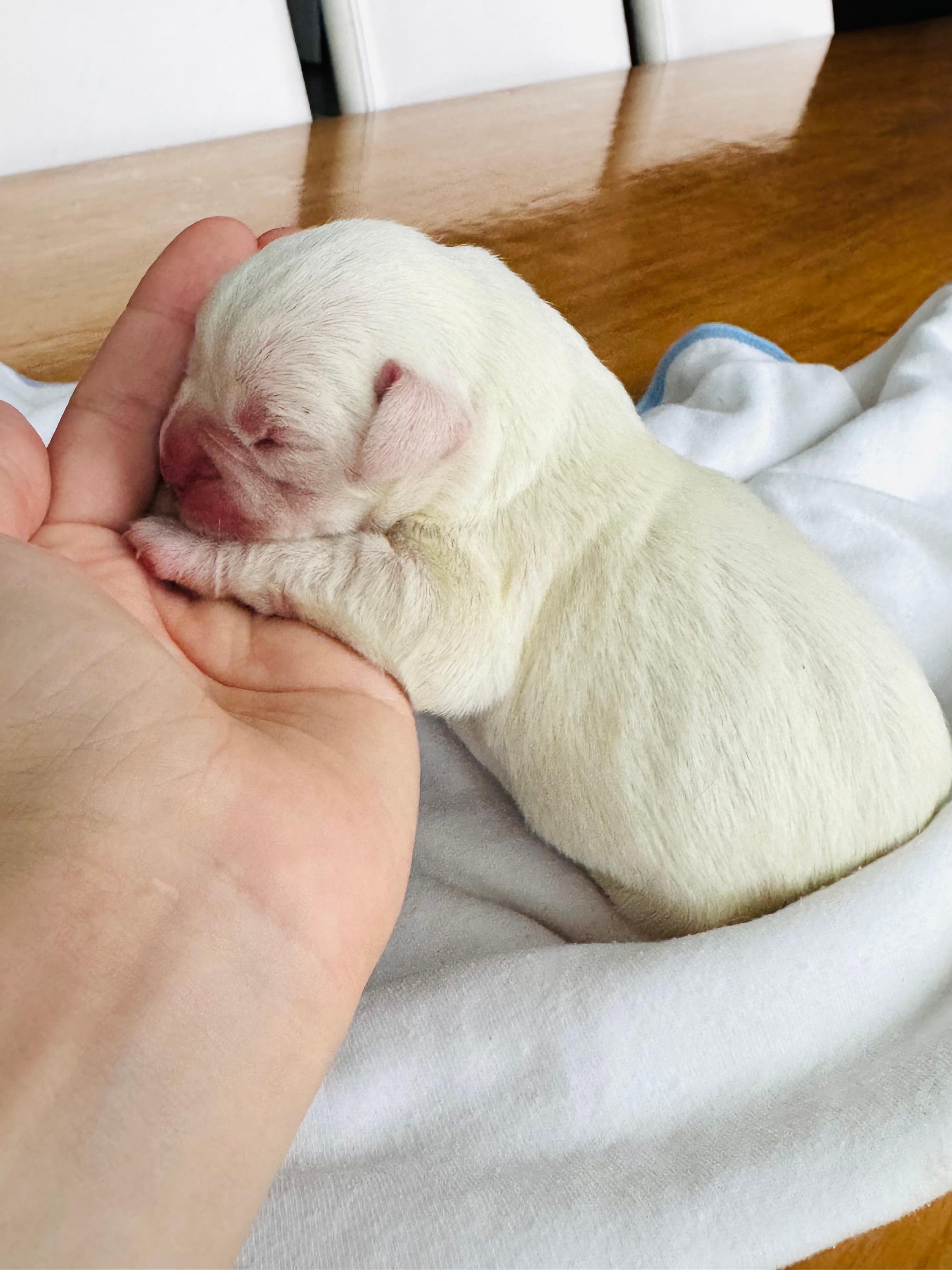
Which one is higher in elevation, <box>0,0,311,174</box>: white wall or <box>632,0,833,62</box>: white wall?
<box>0,0,311,174</box>: white wall

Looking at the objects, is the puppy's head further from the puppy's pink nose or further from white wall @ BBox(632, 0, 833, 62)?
white wall @ BBox(632, 0, 833, 62)

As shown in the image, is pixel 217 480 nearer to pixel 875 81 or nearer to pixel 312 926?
pixel 312 926

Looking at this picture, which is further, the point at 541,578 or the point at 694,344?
the point at 694,344

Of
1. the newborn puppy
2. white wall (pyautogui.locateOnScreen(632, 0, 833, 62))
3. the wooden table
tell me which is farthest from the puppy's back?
white wall (pyautogui.locateOnScreen(632, 0, 833, 62))

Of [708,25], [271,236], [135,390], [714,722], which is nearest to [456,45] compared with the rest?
[708,25]

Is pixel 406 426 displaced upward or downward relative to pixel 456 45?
downward

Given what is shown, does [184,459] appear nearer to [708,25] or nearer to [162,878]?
[162,878]
